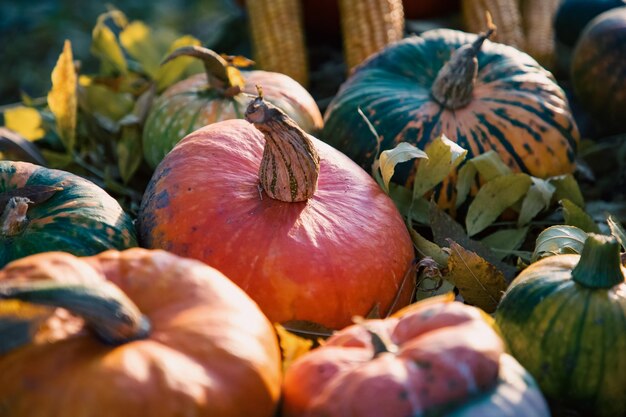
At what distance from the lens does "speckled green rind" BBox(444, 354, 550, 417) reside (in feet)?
A: 3.24

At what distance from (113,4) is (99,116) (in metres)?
4.13

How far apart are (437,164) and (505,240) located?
9.8 inches

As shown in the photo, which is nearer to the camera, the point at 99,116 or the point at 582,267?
the point at 582,267

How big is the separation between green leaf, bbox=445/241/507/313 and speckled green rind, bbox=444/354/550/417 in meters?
0.44

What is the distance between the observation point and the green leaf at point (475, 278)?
1.52 metres

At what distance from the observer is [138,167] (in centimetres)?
222

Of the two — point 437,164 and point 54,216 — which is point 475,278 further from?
point 54,216

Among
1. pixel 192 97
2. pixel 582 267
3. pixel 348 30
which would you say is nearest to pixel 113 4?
pixel 348 30

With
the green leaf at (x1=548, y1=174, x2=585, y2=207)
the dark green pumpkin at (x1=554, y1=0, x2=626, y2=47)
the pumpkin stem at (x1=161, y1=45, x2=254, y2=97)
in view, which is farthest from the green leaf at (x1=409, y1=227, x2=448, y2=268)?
the dark green pumpkin at (x1=554, y1=0, x2=626, y2=47)

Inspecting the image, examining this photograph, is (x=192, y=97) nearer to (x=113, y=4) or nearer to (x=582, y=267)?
(x=582, y=267)

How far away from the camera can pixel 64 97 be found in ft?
6.58

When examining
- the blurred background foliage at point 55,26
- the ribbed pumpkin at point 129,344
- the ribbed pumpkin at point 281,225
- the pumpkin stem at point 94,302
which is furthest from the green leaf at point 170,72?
the blurred background foliage at point 55,26

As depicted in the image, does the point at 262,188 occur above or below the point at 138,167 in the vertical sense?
above

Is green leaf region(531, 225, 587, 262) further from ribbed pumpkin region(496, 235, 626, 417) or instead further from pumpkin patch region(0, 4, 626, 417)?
ribbed pumpkin region(496, 235, 626, 417)
